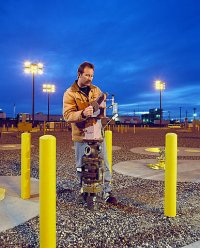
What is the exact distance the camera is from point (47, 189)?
263 centimetres

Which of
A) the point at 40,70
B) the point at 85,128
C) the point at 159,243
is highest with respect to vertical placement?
the point at 40,70

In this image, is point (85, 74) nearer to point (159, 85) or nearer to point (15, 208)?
point (15, 208)

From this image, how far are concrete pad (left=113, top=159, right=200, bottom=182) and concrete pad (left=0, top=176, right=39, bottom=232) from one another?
2436 mm

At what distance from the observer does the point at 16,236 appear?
3.19 m

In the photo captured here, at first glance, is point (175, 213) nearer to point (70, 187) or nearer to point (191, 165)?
point (70, 187)

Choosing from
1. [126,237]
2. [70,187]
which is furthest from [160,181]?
[126,237]

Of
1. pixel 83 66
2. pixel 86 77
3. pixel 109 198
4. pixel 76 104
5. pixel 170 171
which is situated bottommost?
pixel 109 198

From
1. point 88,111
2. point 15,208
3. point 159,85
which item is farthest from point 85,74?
point 159,85

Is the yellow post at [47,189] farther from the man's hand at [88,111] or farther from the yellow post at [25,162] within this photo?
the yellow post at [25,162]

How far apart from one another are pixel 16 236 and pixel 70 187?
7.85ft

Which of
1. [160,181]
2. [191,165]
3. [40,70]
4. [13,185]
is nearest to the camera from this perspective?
[13,185]

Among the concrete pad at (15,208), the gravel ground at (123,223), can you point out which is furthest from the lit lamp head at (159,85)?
the concrete pad at (15,208)

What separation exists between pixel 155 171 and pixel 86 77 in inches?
150

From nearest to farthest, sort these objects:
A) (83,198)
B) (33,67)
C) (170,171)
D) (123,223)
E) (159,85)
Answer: (123,223) → (170,171) → (83,198) → (33,67) → (159,85)
